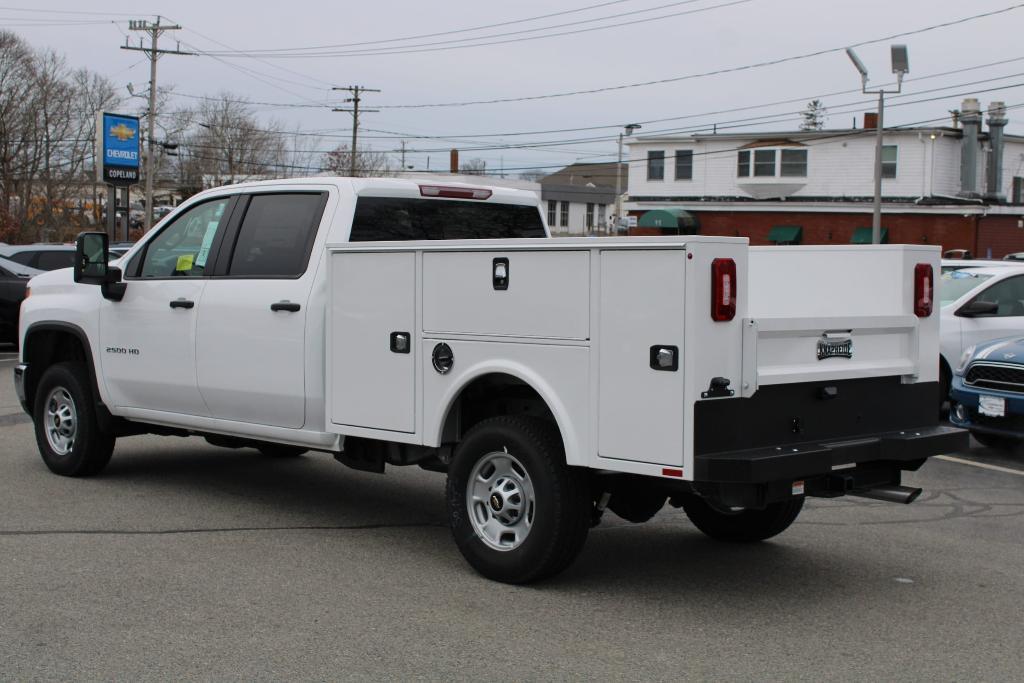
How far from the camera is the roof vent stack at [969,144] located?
5144 centimetres

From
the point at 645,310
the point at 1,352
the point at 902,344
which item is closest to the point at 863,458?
the point at 902,344

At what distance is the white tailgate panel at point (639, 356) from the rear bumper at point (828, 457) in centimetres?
21

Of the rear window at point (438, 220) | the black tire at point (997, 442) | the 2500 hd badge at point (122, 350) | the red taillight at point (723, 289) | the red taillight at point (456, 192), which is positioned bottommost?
the black tire at point (997, 442)

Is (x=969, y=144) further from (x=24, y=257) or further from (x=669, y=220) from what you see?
(x=24, y=257)

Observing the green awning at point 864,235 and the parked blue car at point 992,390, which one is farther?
the green awning at point 864,235

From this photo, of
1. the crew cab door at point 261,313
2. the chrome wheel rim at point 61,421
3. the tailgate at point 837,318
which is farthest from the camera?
the chrome wheel rim at point 61,421

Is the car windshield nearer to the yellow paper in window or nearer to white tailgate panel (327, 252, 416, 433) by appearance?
white tailgate panel (327, 252, 416, 433)

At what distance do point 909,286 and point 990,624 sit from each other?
179cm

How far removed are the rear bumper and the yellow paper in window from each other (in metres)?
4.19

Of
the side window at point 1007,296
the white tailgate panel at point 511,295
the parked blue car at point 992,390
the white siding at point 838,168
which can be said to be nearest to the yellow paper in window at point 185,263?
the white tailgate panel at point 511,295

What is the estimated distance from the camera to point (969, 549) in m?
7.02

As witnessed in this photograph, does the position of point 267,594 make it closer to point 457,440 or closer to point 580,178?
point 457,440

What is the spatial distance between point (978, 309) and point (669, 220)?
142 ft

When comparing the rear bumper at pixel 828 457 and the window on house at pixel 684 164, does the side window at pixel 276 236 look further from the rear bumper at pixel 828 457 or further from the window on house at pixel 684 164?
the window on house at pixel 684 164
